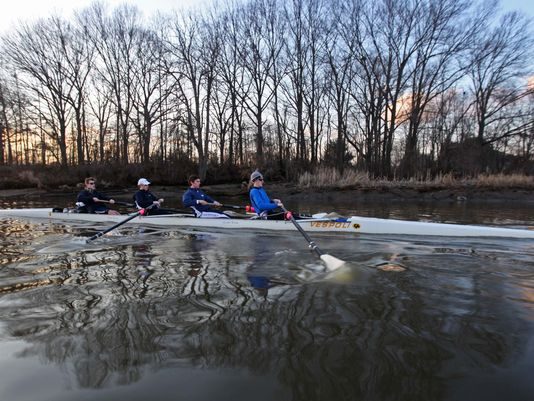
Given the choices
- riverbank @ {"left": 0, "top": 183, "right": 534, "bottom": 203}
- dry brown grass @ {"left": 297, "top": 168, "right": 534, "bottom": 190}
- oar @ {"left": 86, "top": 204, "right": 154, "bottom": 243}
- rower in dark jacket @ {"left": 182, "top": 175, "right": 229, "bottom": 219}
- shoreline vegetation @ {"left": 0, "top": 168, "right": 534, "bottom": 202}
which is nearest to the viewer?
oar @ {"left": 86, "top": 204, "right": 154, "bottom": 243}

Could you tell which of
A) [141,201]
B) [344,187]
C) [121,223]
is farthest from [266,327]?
[344,187]

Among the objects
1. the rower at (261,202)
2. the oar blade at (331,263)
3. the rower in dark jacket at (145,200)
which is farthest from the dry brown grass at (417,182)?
the oar blade at (331,263)

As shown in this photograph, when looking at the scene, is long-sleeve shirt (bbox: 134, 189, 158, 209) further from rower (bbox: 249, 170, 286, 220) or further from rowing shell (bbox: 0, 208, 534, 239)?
rower (bbox: 249, 170, 286, 220)

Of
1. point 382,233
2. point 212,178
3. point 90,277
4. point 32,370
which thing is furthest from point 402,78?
point 32,370

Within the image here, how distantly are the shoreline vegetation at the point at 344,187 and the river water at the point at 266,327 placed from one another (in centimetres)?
1477

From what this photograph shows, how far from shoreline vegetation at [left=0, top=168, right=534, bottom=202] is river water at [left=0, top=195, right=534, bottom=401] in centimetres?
1477

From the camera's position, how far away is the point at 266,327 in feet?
12.9

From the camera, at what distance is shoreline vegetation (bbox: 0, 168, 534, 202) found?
2055 centimetres

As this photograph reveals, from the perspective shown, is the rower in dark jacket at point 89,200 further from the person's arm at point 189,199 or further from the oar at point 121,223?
the person's arm at point 189,199

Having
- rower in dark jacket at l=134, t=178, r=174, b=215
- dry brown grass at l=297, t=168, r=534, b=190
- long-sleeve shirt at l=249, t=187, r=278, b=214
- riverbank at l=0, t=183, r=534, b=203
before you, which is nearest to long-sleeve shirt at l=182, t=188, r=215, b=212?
rower in dark jacket at l=134, t=178, r=174, b=215

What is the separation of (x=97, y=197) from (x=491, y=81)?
2988 cm

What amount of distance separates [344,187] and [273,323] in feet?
63.0

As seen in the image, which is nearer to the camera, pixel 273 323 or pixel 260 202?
pixel 273 323

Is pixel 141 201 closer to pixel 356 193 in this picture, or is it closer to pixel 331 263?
pixel 331 263
